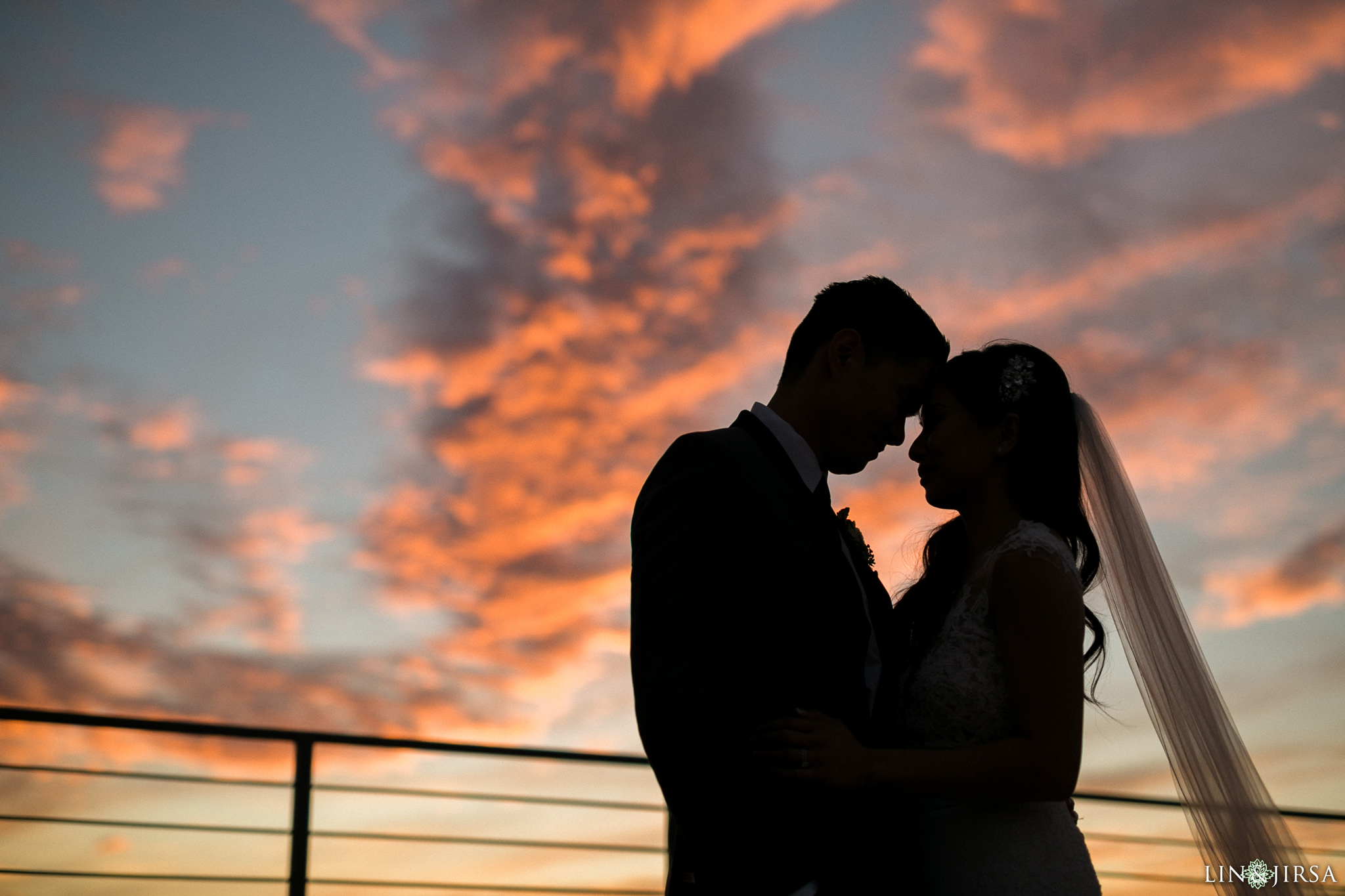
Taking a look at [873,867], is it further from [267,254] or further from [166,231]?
[166,231]

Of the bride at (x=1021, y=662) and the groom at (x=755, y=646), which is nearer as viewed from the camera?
the groom at (x=755, y=646)

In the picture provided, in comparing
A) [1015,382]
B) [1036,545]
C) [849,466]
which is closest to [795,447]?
[849,466]

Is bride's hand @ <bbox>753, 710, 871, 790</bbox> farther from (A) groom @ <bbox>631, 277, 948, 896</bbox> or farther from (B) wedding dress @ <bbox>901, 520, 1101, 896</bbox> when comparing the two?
(B) wedding dress @ <bbox>901, 520, 1101, 896</bbox>

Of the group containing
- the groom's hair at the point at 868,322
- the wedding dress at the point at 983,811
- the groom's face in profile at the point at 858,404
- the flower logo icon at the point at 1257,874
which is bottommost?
the flower logo icon at the point at 1257,874

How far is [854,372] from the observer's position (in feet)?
8.04

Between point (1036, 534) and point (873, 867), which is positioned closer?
point (873, 867)

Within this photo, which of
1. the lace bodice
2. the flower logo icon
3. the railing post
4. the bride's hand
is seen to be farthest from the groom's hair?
the railing post

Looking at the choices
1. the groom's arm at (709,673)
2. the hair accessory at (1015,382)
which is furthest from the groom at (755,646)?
the hair accessory at (1015,382)

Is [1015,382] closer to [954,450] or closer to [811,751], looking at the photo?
[954,450]

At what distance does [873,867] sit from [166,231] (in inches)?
278

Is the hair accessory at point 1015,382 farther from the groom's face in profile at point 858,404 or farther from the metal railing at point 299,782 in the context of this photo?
the metal railing at point 299,782

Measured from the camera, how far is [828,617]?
2.00m

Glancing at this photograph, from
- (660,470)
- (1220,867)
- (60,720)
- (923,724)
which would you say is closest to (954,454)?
(923,724)

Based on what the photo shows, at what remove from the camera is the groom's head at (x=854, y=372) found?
7.97 feet
